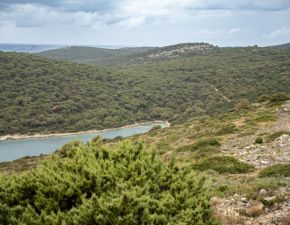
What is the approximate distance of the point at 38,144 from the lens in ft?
313

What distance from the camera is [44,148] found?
3494 inches

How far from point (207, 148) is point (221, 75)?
406ft

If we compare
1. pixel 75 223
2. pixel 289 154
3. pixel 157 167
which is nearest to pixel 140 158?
pixel 157 167

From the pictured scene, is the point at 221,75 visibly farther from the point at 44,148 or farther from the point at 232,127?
the point at 232,127

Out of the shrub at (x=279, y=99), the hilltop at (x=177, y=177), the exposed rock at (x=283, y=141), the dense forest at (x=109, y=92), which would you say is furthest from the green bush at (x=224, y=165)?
the dense forest at (x=109, y=92)

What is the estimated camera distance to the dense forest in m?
113

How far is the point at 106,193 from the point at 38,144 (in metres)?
89.9

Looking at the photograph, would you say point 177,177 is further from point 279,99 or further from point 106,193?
point 279,99

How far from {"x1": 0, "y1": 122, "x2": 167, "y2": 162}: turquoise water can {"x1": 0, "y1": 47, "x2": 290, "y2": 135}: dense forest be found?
5533 mm

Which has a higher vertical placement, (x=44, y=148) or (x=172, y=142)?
(x=172, y=142)

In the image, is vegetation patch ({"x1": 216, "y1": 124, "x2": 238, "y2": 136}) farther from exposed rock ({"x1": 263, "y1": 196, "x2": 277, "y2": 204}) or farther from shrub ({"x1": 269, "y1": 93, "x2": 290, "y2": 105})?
exposed rock ({"x1": 263, "y1": 196, "x2": 277, "y2": 204})

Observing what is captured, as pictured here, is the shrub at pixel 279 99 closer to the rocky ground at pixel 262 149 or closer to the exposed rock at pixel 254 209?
the rocky ground at pixel 262 149

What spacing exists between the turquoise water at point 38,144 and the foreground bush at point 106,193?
71907 mm

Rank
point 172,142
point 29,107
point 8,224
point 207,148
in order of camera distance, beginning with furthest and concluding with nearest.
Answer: point 29,107, point 172,142, point 207,148, point 8,224
